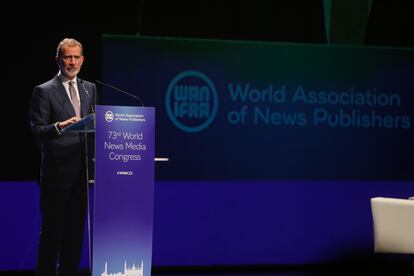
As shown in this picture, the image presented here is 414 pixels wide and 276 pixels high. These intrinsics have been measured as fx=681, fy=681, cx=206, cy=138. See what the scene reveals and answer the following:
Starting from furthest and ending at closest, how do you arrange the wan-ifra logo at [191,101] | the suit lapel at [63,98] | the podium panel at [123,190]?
the wan-ifra logo at [191,101], the suit lapel at [63,98], the podium panel at [123,190]

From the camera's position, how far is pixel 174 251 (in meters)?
6.17

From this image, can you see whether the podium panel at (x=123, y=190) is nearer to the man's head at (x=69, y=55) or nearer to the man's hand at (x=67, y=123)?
the man's hand at (x=67, y=123)

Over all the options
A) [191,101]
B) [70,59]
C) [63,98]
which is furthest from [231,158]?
[70,59]

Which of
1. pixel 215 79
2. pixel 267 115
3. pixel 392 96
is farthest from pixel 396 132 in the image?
pixel 215 79

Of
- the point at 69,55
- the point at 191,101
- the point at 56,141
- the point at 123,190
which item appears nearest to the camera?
the point at 123,190

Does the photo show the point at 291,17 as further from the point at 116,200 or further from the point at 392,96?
the point at 116,200

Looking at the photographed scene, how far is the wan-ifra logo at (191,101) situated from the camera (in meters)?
6.13

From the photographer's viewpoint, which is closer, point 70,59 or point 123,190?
point 123,190

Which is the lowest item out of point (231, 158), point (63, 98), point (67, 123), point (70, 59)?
point (231, 158)

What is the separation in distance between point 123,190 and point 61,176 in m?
0.51

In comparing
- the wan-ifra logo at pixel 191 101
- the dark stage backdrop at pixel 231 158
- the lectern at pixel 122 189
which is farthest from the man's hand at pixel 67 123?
the wan-ifra logo at pixel 191 101

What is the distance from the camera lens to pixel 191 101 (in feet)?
20.3

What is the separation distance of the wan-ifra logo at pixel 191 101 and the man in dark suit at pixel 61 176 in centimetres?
176

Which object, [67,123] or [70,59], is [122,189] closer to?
[67,123]
